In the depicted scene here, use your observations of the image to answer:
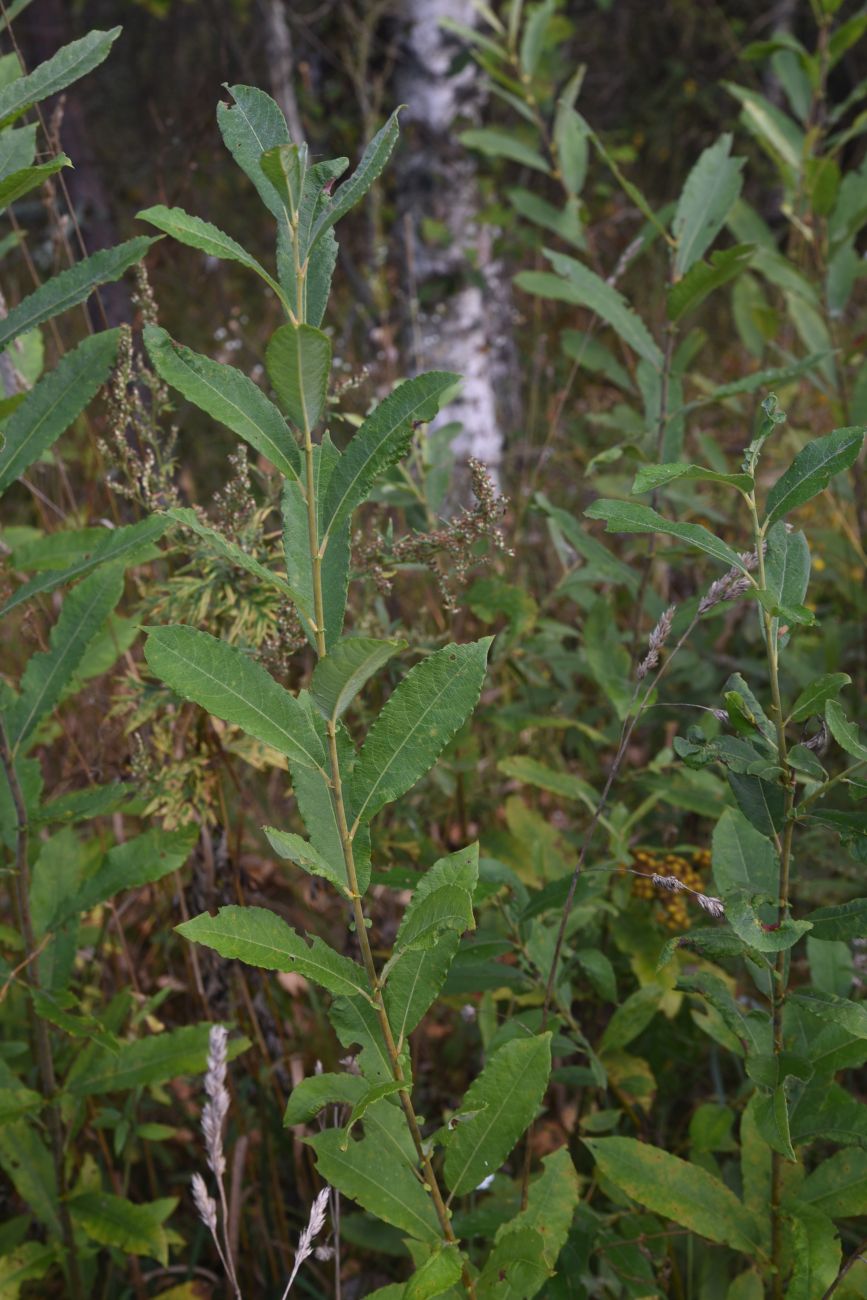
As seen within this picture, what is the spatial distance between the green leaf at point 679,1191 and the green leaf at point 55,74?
4.25 feet

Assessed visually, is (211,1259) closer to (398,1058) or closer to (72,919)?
(72,919)

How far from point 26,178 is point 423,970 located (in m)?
0.87

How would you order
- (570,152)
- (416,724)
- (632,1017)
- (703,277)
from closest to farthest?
(416,724), (632,1017), (703,277), (570,152)

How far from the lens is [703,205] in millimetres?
1938

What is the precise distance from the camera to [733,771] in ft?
3.59

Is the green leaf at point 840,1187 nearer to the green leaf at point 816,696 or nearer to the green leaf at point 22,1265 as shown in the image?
the green leaf at point 816,696

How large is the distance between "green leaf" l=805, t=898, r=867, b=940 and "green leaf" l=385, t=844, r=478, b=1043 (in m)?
0.36

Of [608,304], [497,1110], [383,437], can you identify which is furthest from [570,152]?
[497,1110]

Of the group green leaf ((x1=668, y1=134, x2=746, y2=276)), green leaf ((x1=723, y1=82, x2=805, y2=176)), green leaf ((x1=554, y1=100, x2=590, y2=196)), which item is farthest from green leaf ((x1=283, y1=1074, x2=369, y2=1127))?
green leaf ((x1=723, y1=82, x2=805, y2=176))

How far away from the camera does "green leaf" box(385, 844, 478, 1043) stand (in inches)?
41.1

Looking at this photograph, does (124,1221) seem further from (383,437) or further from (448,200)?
(448,200)

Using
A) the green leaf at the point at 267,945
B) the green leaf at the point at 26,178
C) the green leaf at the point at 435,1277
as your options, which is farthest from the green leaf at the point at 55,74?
the green leaf at the point at 435,1277

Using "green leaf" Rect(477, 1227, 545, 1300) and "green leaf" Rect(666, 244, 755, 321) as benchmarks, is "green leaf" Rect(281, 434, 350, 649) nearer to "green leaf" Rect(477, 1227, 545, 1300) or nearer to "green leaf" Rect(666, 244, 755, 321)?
"green leaf" Rect(477, 1227, 545, 1300)

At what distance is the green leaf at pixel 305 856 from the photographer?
889mm
